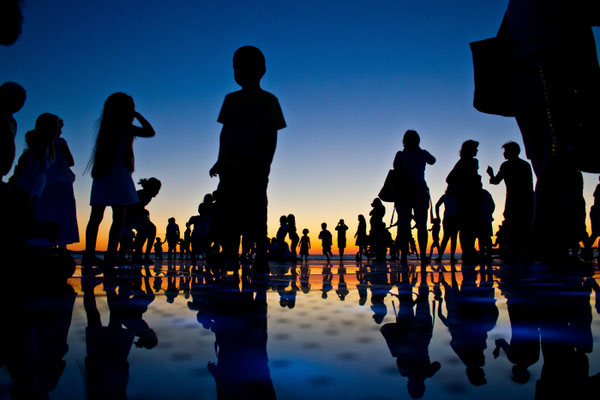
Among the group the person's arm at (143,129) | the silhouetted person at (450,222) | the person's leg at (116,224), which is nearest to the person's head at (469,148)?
the silhouetted person at (450,222)

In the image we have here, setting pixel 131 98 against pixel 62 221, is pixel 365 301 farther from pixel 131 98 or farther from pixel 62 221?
pixel 62 221

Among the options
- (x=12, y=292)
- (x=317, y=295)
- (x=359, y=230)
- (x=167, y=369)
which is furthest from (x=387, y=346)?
(x=359, y=230)

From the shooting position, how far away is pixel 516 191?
20.4 ft

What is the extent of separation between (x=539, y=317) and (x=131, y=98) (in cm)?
413

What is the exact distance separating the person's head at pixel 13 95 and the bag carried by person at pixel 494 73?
3741 millimetres

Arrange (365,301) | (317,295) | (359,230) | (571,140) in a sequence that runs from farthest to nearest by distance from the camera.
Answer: (359,230)
(571,140)
(317,295)
(365,301)

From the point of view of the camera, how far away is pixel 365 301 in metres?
1.53

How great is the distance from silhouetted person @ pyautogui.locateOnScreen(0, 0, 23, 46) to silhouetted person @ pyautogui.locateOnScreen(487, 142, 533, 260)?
6.11 meters

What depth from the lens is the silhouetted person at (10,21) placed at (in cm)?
155

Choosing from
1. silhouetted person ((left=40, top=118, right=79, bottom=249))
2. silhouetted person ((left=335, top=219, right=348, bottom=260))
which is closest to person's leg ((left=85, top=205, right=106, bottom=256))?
silhouetted person ((left=40, top=118, right=79, bottom=249))

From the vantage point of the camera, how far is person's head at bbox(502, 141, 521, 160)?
6.05 metres

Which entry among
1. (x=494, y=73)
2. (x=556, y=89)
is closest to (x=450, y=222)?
(x=494, y=73)

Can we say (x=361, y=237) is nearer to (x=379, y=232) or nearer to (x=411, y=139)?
(x=379, y=232)

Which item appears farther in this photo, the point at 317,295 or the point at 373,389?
the point at 317,295
